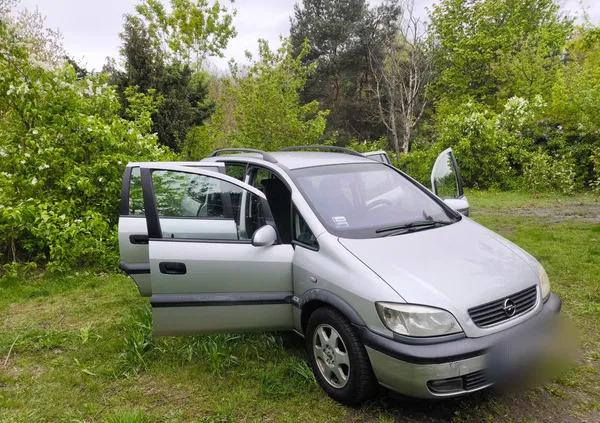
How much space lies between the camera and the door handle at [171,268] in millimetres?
3152

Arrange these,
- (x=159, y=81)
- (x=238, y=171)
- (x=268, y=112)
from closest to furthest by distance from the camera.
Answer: (x=238, y=171), (x=268, y=112), (x=159, y=81)

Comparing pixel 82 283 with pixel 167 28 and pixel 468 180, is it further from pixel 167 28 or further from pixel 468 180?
pixel 167 28

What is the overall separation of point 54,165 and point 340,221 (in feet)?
16.8

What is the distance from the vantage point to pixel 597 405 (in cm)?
278

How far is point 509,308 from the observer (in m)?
2.59

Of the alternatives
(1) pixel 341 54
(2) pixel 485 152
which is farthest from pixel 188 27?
(2) pixel 485 152

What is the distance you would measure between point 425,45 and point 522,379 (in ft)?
73.0

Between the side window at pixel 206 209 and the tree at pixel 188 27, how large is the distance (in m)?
19.8

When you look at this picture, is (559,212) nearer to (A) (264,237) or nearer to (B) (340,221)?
(B) (340,221)

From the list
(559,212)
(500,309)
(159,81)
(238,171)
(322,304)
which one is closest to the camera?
(500,309)

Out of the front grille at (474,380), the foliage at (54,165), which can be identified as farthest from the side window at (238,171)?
the foliage at (54,165)

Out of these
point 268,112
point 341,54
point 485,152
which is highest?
point 341,54

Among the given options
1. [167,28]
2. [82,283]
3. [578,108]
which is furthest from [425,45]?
[82,283]

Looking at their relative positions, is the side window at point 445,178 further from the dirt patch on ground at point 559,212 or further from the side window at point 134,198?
the dirt patch on ground at point 559,212
